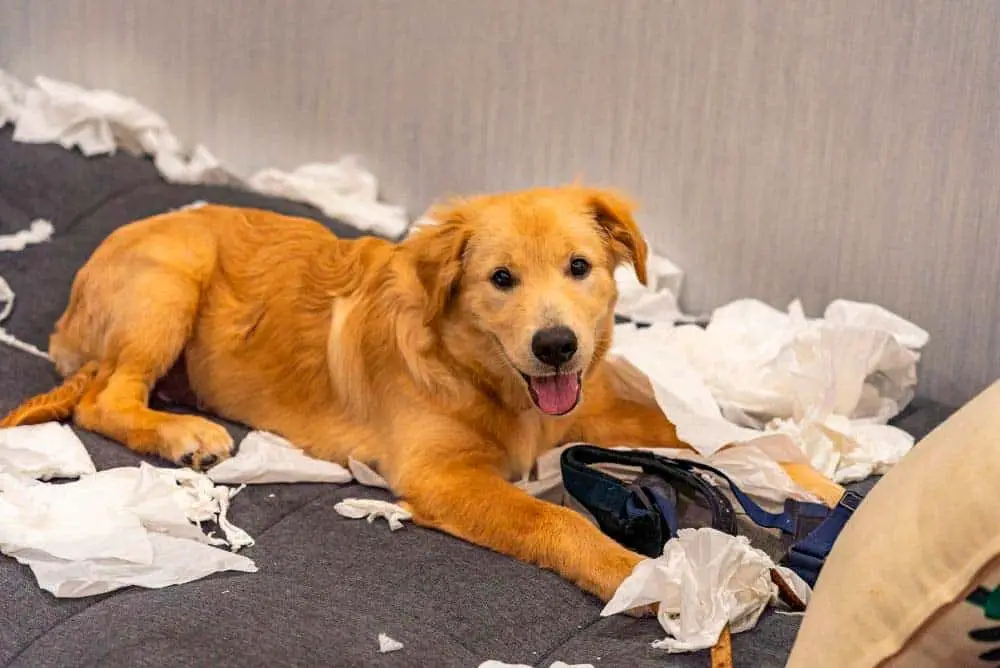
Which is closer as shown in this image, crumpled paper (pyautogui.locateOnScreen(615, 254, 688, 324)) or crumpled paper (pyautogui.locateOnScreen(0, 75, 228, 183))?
crumpled paper (pyautogui.locateOnScreen(615, 254, 688, 324))

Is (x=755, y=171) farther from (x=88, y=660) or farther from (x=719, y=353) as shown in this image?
(x=88, y=660)

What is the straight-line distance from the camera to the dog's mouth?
2.19 metres

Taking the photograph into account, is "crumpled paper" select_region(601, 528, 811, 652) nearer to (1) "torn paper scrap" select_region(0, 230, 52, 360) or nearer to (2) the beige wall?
(2) the beige wall

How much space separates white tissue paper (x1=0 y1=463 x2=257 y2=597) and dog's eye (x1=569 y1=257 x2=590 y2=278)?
2.65 feet

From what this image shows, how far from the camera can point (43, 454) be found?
227 centimetres

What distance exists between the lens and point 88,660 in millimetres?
1616

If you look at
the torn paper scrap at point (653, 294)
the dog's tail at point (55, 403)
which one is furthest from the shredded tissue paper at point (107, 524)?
the torn paper scrap at point (653, 294)

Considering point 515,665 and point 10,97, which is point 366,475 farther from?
point 10,97

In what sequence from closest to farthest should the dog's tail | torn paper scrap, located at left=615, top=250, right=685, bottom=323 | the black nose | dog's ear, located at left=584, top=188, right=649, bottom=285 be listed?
the black nose, dog's ear, located at left=584, top=188, right=649, bottom=285, the dog's tail, torn paper scrap, located at left=615, top=250, right=685, bottom=323

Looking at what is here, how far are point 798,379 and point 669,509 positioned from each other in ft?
2.55

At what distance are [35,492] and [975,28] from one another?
2340mm

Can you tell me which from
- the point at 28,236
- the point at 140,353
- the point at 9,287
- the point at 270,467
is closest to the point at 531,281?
the point at 270,467

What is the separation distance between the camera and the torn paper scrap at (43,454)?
2227 mm

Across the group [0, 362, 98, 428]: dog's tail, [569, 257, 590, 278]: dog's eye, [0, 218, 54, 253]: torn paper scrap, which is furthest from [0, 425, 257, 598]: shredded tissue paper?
[0, 218, 54, 253]: torn paper scrap
